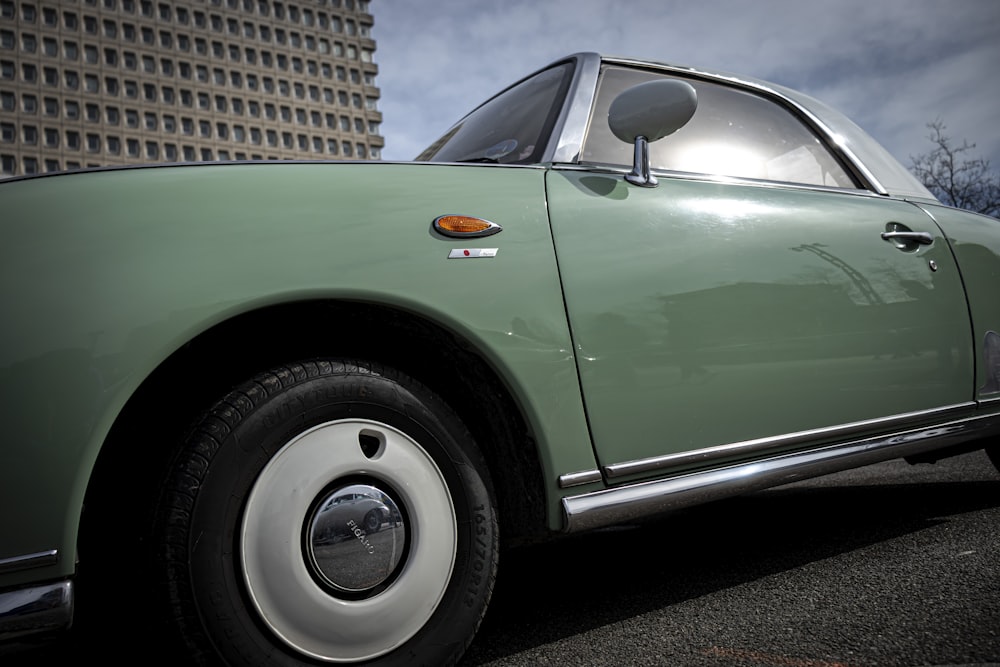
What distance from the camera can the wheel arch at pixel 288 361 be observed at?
51.3 inches

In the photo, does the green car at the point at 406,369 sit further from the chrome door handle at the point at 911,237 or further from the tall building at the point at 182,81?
the tall building at the point at 182,81

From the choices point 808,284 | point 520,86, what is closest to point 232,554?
point 808,284

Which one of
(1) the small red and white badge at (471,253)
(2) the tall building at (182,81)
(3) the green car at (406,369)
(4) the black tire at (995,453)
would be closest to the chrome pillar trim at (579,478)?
(3) the green car at (406,369)

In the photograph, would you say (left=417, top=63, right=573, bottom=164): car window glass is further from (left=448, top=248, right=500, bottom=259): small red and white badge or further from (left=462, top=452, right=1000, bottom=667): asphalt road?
(left=462, top=452, right=1000, bottom=667): asphalt road

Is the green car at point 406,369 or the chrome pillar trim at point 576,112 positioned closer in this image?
the green car at point 406,369

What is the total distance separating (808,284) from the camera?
6.43 feet

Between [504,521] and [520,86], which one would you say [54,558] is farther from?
[520,86]

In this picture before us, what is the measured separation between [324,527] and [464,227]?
720 millimetres

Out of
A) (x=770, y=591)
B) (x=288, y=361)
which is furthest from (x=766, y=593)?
(x=288, y=361)

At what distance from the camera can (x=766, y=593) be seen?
6.06 ft

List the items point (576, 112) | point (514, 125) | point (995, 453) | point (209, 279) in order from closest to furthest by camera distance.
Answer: point (209, 279) → point (576, 112) → point (514, 125) → point (995, 453)

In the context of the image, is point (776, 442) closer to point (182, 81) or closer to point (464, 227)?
point (464, 227)

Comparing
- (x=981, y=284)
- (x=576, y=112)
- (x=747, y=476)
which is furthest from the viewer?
(x=981, y=284)

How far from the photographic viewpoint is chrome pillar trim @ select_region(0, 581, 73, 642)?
1.05 m
